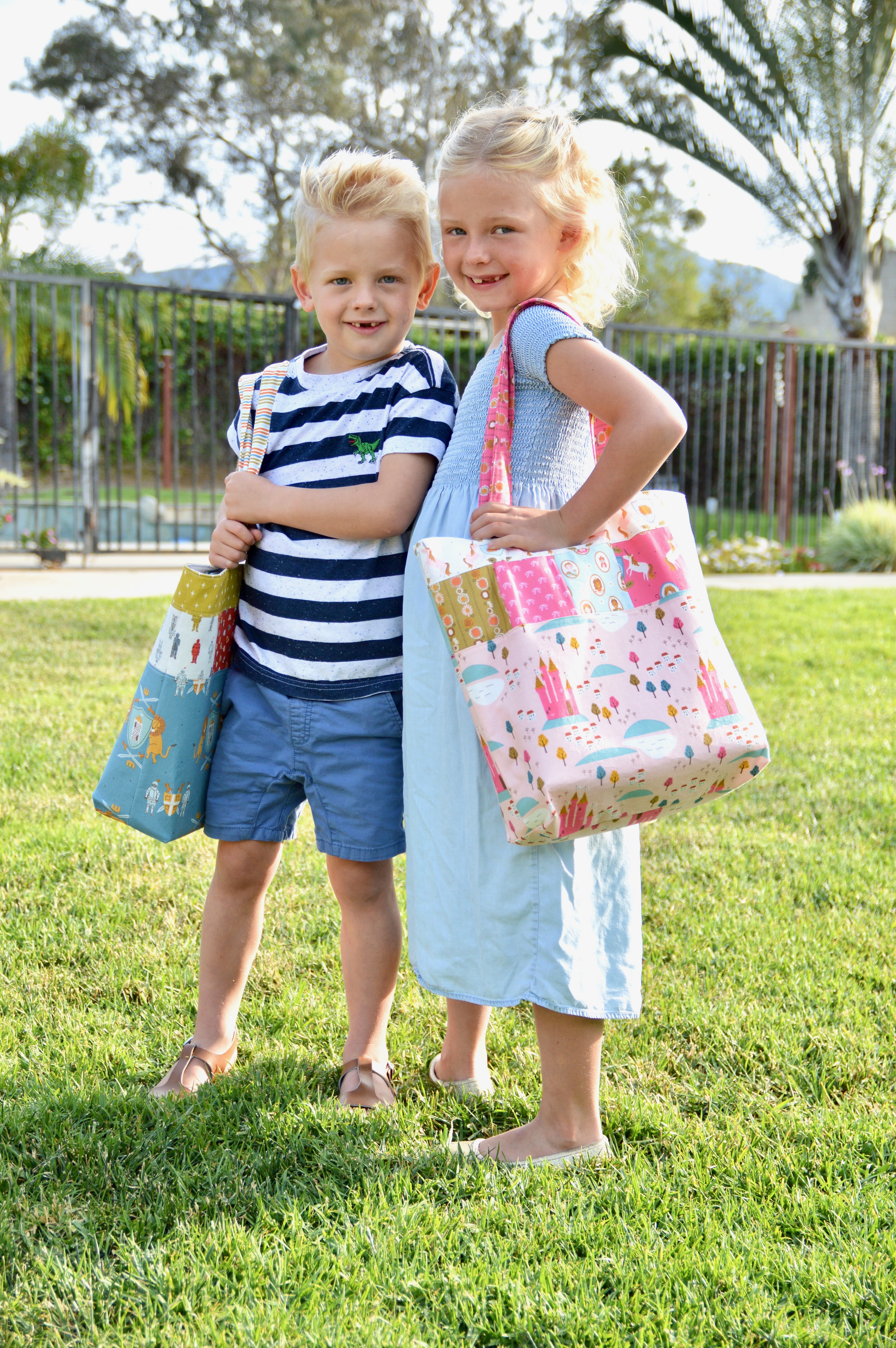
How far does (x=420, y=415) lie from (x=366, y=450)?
0.36ft

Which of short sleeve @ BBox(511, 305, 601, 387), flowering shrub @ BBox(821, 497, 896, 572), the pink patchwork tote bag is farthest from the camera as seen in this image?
flowering shrub @ BBox(821, 497, 896, 572)

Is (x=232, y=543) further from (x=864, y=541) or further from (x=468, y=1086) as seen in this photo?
(x=864, y=541)

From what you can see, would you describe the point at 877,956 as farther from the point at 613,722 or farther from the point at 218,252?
the point at 218,252

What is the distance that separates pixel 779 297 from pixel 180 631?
146ft

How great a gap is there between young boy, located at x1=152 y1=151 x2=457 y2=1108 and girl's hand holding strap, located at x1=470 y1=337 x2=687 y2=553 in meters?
0.27

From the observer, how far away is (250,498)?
74.2 inches

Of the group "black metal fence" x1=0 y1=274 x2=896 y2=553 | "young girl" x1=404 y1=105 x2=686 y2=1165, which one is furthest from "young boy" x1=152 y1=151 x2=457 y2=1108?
"black metal fence" x1=0 y1=274 x2=896 y2=553

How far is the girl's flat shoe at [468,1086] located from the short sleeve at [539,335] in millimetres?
1207

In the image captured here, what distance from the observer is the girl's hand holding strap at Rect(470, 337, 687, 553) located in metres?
1.58

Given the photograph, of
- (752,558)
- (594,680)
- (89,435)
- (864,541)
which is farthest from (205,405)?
(594,680)

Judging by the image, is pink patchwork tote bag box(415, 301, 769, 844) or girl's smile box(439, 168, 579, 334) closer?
pink patchwork tote bag box(415, 301, 769, 844)

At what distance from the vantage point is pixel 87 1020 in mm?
2129

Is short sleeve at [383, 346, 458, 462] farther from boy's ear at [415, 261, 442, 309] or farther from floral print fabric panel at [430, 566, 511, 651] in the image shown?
floral print fabric panel at [430, 566, 511, 651]

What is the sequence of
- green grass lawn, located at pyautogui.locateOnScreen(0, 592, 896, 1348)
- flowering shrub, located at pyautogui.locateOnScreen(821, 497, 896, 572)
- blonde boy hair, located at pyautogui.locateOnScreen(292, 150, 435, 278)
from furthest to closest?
flowering shrub, located at pyautogui.locateOnScreen(821, 497, 896, 572) → blonde boy hair, located at pyautogui.locateOnScreen(292, 150, 435, 278) → green grass lawn, located at pyautogui.locateOnScreen(0, 592, 896, 1348)
